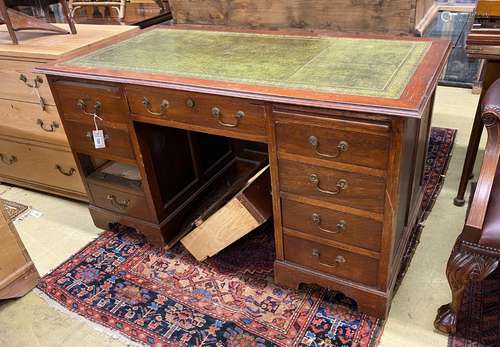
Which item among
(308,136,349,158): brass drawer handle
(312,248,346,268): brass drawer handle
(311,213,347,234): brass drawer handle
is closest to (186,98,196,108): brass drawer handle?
(308,136,349,158): brass drawer handle

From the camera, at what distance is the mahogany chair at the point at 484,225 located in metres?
1.17

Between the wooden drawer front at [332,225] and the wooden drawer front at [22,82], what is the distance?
1251 millimetres

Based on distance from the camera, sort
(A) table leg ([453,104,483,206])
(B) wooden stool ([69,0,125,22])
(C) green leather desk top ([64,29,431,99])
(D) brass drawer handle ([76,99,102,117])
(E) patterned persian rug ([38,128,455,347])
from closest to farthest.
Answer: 1. (C) green leather desk top ([64,29,431,99])
2. (E) patterned persian rug ([38,128,455,347])
3. (D) brass drawer handle ([76,99,102,117])
4. (A) table leg ([453,104,483,206])
5. (B) wooden stool ([69,0,125,22])

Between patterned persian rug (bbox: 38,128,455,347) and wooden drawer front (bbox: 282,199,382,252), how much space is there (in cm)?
32

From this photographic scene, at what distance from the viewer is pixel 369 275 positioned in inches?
57.2

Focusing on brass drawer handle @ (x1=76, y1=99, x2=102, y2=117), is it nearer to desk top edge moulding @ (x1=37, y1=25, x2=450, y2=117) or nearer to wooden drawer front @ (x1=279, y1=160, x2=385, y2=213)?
desk top edge moulding @ (x1=37, y1=25, x2=450, y2=117)

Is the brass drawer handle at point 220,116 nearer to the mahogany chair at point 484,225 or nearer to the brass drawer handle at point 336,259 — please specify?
the brass drawer handle at point 336,259

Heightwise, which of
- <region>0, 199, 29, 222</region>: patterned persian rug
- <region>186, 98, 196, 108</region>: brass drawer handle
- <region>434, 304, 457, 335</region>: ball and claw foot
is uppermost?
<region>186, 98, 196, 108</region>: brass drawer handle

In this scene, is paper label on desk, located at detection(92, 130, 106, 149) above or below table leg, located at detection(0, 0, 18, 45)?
below

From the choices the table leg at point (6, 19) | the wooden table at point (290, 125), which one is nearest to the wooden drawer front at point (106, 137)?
the wooden table at point (290, 125)

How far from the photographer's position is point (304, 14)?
1824mm

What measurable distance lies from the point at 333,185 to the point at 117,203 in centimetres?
107

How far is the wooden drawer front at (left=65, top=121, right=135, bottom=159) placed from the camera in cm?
169

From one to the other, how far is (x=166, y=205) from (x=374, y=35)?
3.67ft
